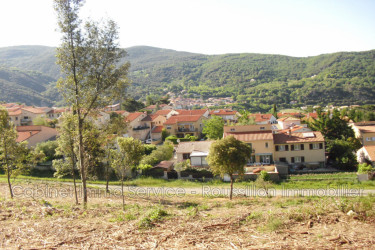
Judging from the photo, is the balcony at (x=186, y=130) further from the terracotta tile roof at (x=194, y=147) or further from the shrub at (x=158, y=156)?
the terracotta tile roof at (x=194, y=147)

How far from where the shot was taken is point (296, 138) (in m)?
37.3

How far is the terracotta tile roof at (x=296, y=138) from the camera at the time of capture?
36.4m

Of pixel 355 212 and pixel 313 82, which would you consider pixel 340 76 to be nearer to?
pixel 313 82

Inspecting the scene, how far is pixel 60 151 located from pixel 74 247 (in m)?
14.1

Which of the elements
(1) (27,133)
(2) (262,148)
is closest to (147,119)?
(1) (27,133)

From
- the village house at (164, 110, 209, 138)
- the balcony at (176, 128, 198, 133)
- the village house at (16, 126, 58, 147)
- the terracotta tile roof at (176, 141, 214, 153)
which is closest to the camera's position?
the terracotta tile roof at (176, 141, 214, 153)

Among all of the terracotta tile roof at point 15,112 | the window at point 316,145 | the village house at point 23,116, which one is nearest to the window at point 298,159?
the window at point 316,145

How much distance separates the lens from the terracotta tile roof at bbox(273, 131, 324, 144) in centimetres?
3644

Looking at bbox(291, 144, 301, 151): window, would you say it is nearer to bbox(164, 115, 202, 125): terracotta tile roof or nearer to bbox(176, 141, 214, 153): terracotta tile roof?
bbox(176, 141, 214, 153): terracotta tile roof

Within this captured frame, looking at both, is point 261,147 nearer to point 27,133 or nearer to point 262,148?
point 262,148

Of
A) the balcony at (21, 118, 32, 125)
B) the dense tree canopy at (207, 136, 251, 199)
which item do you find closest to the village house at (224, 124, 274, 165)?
the dense tree canopy at (207, 136, 251, 199)

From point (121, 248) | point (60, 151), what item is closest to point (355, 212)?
point (121, 248)

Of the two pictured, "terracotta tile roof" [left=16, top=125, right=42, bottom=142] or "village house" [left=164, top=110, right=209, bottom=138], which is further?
"village house" [left=164, top=110, right=209, bottom=138]

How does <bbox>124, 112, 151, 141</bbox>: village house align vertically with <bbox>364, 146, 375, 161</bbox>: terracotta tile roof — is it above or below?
above
